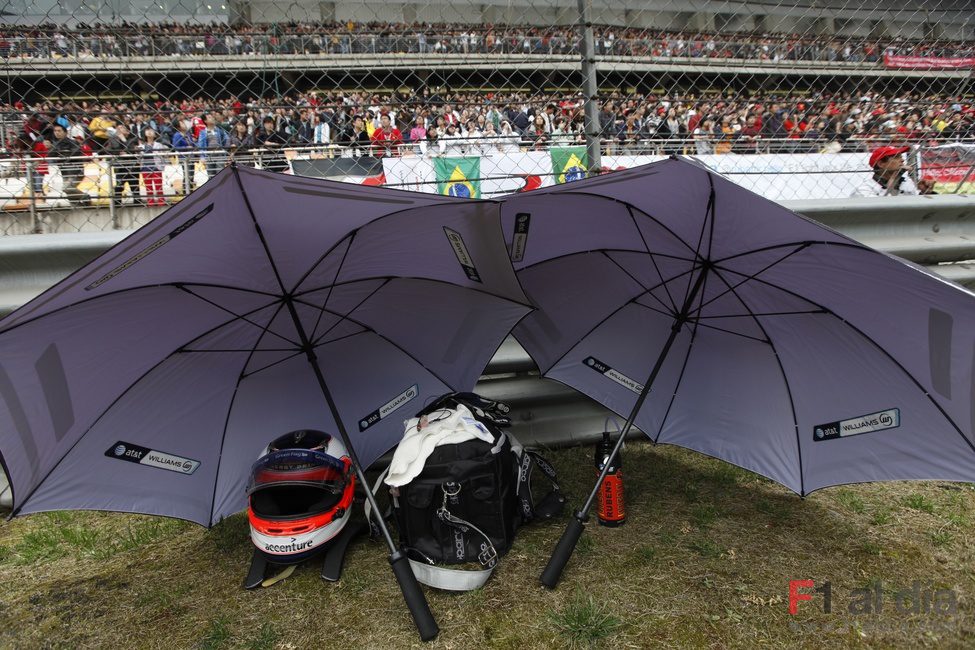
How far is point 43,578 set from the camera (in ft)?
9.61

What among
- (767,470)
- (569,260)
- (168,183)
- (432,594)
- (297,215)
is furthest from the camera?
(168,183)

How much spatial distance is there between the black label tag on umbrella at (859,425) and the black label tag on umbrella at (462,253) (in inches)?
63.9

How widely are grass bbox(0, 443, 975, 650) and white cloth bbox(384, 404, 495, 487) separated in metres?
0.47

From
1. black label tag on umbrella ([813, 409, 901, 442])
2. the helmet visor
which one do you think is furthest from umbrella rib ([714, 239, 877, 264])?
the helmet visor

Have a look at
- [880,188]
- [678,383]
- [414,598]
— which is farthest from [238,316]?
[880,188]

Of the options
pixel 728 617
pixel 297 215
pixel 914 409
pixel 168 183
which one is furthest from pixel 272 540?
pixel 168 183

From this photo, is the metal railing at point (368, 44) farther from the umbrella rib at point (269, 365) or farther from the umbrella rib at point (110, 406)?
the umbrella rib at point (110, 406)

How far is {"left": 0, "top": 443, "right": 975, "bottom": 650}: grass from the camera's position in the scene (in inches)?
91.9

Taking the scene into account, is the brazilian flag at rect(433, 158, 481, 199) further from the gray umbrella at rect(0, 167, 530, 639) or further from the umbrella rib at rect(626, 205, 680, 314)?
the umbrella rib at rect(626, 205, 680, 314)

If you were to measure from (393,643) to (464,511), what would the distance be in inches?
24.2

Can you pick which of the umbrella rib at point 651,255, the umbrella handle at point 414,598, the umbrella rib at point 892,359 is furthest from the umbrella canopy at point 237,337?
the umbrella rib at point 892,359

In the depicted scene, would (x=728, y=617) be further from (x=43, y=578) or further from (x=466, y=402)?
(x=43, y=578)

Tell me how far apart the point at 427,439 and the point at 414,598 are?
2.17ft

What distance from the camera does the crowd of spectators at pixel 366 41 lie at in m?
5.22
